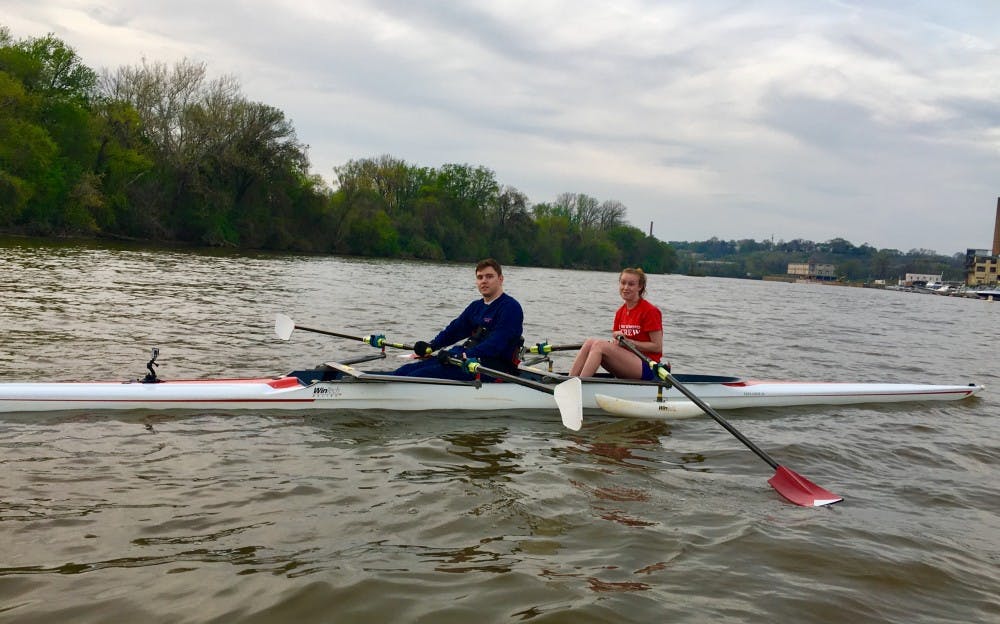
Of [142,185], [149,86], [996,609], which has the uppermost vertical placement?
[149,86]

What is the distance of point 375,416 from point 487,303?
1645 millimetres

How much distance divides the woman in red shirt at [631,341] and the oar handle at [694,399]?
0.51ft

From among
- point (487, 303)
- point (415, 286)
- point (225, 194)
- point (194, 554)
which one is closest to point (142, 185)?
point (225, 194)

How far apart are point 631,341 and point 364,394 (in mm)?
3009

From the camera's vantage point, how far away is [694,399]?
258 inches

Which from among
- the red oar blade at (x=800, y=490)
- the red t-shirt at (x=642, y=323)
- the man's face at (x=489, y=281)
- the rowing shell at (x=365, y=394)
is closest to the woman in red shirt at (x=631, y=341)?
the red t-shirt at (x=642, y=323)

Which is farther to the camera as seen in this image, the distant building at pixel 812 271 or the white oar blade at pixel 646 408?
the distant building at pixel 812 271

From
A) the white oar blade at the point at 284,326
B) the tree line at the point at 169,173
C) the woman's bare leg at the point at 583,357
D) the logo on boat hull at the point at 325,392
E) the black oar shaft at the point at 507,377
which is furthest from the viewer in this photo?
the tree line at the point at 169,173

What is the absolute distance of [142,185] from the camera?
154 feet

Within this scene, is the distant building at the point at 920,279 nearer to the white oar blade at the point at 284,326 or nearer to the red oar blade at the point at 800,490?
the white oar blade at the point at 284,326

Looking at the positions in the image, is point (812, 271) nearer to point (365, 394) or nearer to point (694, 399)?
point (694, 399)

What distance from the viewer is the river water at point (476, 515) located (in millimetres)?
3330

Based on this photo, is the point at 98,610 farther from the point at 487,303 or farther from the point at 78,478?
the point at 487,303

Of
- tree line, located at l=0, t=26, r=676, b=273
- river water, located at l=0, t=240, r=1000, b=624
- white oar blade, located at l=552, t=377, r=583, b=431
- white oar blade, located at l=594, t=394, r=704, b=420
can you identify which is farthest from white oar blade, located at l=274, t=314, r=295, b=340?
tree line, located at l=0, t=26, r=676, b=273
